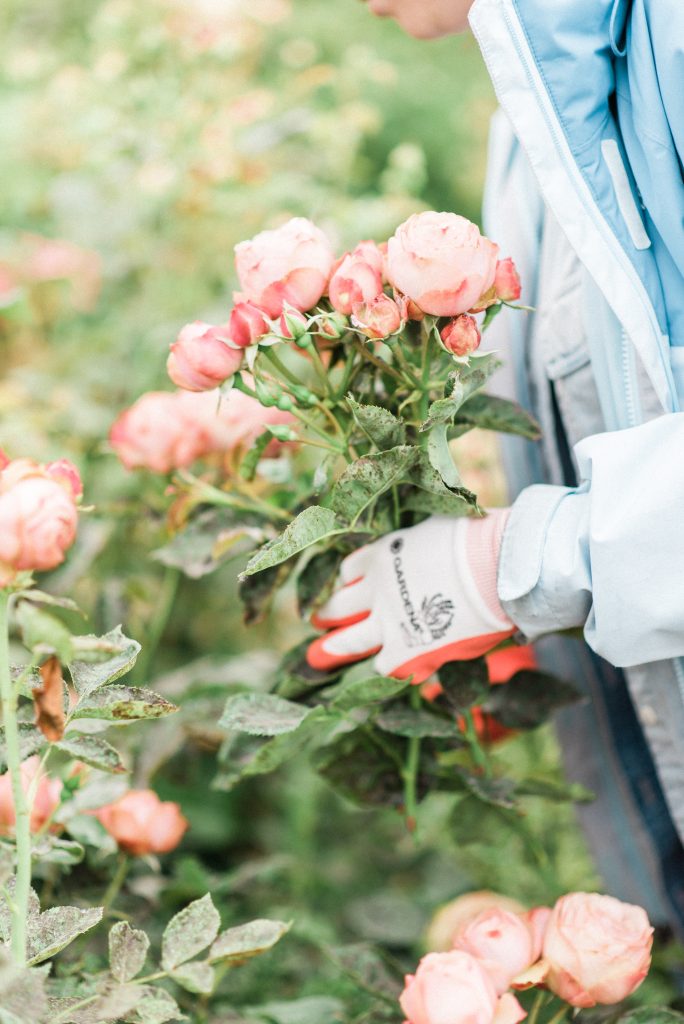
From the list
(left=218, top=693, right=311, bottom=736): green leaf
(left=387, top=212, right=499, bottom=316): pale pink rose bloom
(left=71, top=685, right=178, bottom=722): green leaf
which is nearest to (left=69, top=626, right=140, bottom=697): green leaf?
→ (left=71, top=685, right=178, bottom=722): green leaf

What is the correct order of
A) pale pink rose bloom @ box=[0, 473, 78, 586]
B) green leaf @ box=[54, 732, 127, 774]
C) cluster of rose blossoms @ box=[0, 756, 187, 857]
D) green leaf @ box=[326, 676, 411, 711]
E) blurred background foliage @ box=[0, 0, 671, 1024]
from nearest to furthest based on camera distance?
pale pink rose bloom @ box=[0, 473, 78, 586], green leaf @ box=[54, 732, 127, 774], green leaf @ box=[326, 676, 411, 711], cluster of rose blossoms @ box=[0, 756, 187, 857], blurred background foliage @ box=[0, 0, 671, 1024]

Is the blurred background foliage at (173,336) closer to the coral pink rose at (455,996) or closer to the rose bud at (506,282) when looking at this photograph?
the coral pink rose at (455,996)

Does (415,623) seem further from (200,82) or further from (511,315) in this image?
(200,82)

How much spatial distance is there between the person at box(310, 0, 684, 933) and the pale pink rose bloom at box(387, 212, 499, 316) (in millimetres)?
137

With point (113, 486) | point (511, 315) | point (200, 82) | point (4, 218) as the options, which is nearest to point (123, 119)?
point (200, 82)

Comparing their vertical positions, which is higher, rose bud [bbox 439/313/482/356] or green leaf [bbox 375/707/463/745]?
rose bud [bbox 439/313/482/356]

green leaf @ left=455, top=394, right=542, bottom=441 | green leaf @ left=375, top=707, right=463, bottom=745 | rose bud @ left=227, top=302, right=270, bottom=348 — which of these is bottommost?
green leaf @ left=375, top=707, right=463, bottom=745

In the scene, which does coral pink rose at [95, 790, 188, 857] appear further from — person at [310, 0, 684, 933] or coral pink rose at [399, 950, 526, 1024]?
coral pink rose at [399, 950, 526, 1024]

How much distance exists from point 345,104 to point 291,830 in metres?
1.32

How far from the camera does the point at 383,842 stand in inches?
57.5

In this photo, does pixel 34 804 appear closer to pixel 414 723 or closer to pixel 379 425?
pixel 414 723

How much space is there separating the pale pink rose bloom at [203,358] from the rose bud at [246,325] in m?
A: 0.01

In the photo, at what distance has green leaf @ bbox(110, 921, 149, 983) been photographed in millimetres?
650

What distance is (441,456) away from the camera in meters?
0.72
